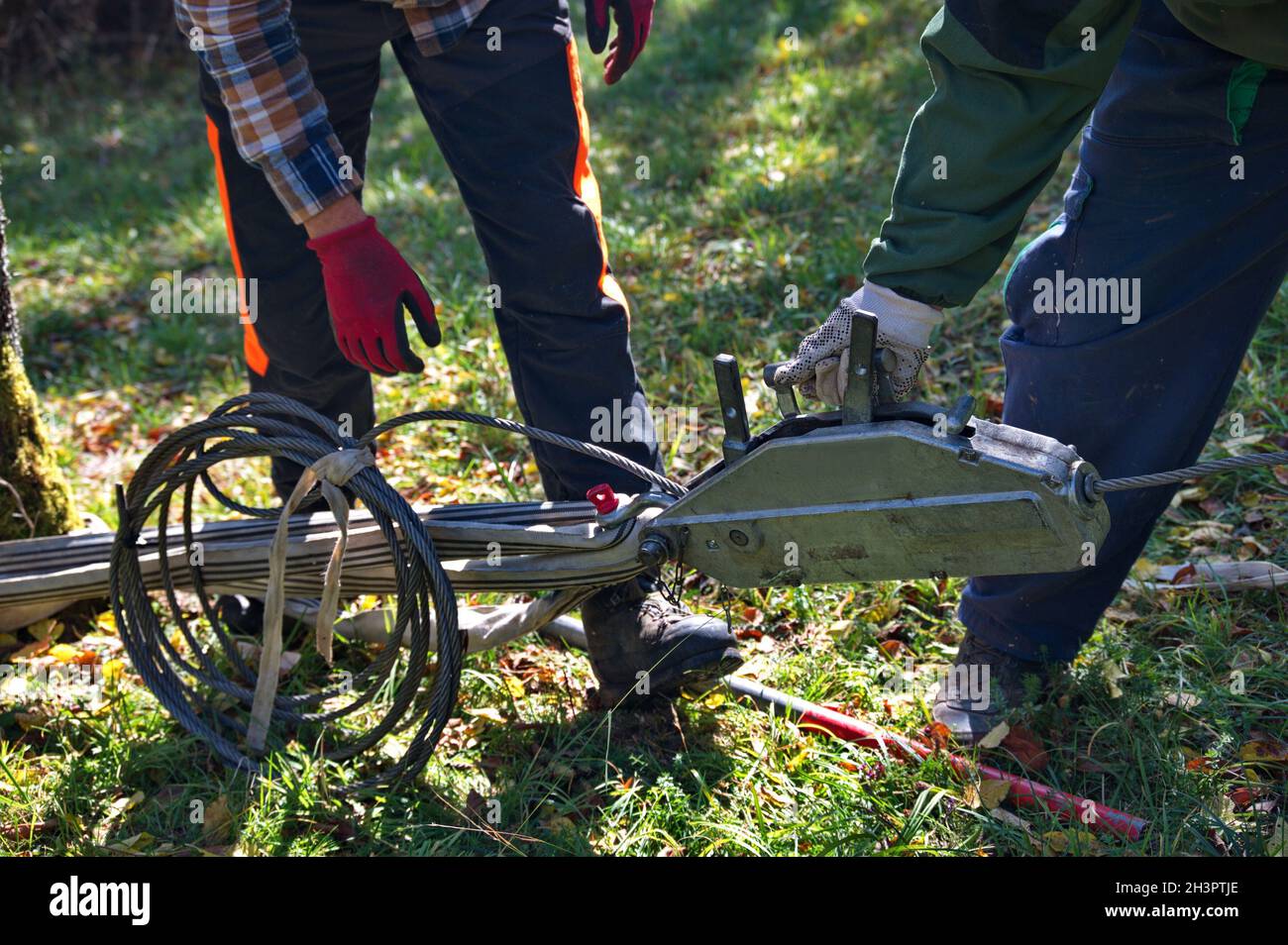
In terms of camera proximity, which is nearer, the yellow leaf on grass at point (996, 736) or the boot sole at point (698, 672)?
the yellow leaf on grass at point (996, 736)

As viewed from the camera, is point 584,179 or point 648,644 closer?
point 648,644

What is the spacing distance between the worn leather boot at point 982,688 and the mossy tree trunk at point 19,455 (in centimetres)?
231

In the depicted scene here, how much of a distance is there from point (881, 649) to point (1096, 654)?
1.51ft

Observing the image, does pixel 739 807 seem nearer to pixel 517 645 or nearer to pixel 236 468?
pixel 517 645

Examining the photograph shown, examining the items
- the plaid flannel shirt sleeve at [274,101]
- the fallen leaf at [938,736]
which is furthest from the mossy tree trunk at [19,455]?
the fallen leaf at [938,736]

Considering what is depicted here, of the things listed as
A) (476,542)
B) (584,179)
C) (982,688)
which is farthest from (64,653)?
(982,688)

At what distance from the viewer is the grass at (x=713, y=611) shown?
2.29 metres

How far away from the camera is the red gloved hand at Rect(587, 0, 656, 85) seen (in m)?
2.89

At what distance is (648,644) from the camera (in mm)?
2510

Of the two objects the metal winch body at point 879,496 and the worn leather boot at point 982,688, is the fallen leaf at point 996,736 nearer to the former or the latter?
the worn leather boot at point 982,688

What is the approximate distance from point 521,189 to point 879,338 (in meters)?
0.94

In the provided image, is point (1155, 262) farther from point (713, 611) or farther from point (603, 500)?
point (713, 611)

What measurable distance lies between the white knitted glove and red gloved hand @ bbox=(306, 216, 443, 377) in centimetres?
84

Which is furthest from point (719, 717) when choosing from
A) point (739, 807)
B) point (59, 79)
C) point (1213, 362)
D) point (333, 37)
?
point (59, 79)
